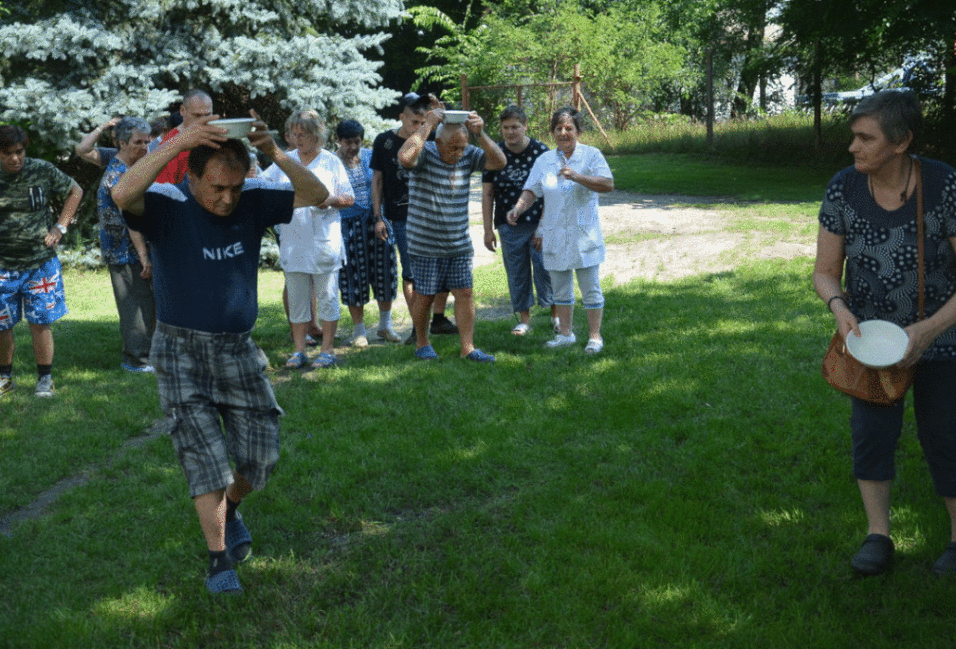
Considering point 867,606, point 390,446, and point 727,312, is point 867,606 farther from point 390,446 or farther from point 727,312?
point 727,312

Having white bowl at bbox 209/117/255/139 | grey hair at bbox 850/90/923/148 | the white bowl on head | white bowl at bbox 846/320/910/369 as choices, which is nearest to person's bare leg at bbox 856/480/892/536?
white bowl at bbox 846/320/910/369

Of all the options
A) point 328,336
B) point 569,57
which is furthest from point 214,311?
point 569,57

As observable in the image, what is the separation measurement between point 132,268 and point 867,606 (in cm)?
621

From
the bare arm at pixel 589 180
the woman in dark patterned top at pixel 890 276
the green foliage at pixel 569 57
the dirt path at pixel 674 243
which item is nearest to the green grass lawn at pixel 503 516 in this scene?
the woman in dark patterned top at pixel 890 276

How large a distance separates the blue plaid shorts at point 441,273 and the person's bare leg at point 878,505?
388 centimetres

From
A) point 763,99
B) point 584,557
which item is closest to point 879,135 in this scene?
point 584,557

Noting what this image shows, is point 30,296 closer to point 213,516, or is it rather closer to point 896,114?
point 213,516

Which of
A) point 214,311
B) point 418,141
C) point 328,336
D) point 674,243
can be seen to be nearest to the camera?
point 214,311

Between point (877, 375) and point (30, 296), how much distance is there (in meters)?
5.89

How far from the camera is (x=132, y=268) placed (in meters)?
7.64

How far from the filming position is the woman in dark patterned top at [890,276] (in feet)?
→ 11.2

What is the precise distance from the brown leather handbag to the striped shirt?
12.4ft

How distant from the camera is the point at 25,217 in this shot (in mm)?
6746

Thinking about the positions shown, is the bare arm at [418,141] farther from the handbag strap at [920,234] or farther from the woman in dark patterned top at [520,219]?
the handbag strap at [920,234]
